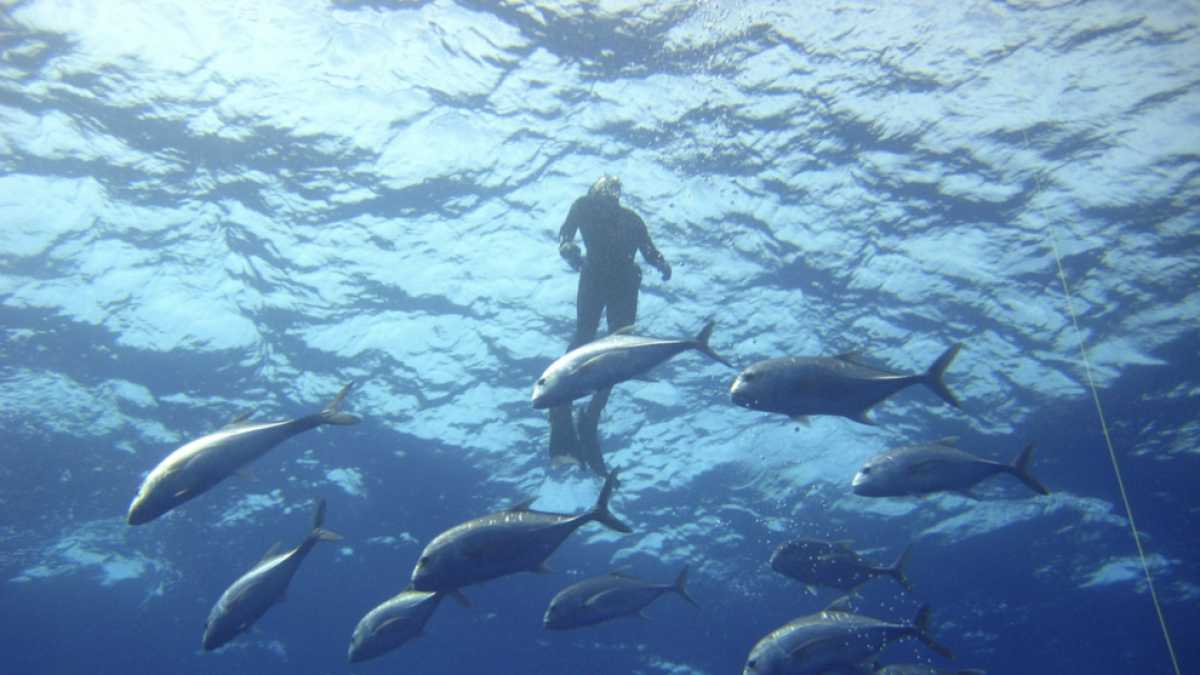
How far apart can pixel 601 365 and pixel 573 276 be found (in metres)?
7.58

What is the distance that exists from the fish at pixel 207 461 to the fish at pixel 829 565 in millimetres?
5425

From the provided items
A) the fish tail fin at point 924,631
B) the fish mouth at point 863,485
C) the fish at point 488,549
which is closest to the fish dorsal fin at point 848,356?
the fish mouth at point 863,485

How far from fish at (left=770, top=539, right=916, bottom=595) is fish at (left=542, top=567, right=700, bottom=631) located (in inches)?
67.9

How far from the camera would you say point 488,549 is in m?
4.34

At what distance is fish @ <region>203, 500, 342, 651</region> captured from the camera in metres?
5.42

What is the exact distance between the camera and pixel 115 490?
1783cm

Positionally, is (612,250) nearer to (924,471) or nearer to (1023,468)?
(924,471)

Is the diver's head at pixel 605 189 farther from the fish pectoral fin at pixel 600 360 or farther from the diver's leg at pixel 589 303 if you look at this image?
the fish pectoral fin at pixel 600 360

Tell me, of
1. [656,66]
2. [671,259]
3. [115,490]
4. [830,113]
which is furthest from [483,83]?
[115,490]

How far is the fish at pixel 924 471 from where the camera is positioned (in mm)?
4855

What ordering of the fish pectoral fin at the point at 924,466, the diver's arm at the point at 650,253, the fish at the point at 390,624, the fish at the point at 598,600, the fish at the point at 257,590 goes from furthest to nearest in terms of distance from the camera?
the diver's arm at the point at 650,253
the fish at the point at 390,624
the fish at the point at 598,600
the fish at the point at 257,590
the fish pectoral fin at the point at 924,466

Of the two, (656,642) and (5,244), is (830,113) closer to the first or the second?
(5,244)

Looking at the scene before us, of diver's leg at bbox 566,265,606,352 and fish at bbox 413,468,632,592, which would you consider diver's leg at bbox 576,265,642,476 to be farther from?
fish at bbox 413,468,632,592

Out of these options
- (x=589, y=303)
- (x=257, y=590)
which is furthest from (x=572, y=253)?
(x=257, y=590)
